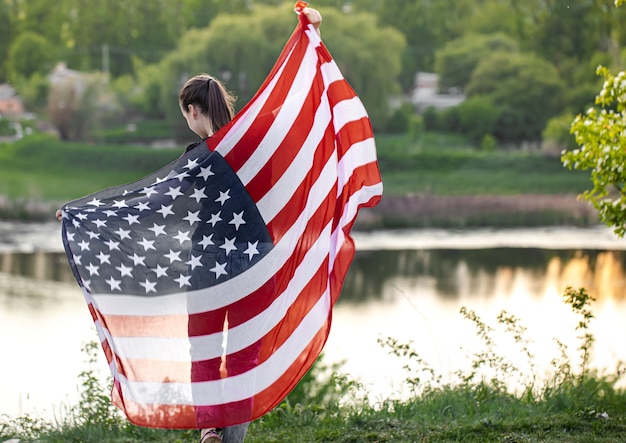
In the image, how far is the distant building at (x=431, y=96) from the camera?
38.4 metres

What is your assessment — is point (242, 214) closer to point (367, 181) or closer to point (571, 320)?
point (367, 181)

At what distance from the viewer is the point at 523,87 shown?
35.6 meters

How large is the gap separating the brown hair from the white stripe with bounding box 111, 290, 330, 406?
87cm

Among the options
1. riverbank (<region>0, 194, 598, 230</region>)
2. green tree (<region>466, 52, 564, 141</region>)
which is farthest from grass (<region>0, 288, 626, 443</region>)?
green tree (<region>466, 52, 564, 141</region>)

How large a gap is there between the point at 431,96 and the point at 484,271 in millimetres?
24216

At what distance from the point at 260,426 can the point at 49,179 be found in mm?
24513

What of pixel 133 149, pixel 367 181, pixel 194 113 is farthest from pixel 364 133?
pixel 133 149

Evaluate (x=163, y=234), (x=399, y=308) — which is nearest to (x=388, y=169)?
(x=399, y=308)

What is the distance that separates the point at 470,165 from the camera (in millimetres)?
30156

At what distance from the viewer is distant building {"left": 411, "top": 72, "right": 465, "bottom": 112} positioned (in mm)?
38375

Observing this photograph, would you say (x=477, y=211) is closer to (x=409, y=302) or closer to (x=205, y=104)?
(x=409, y=302)

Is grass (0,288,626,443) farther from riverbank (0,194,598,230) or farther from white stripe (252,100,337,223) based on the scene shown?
riverbank (0,194,598,230)

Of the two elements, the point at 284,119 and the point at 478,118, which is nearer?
the point at 284,119

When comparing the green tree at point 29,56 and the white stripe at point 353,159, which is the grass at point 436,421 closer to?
the white stripe at point 353,159
